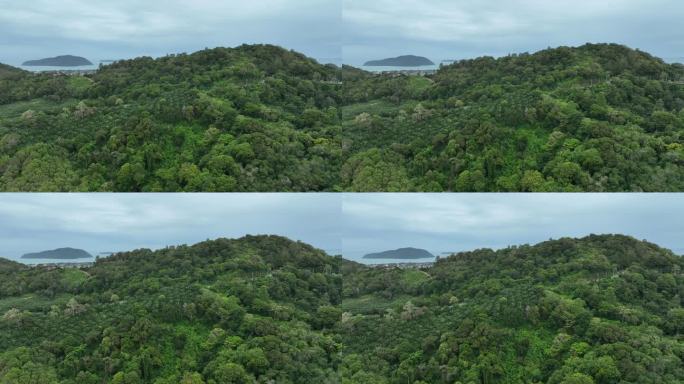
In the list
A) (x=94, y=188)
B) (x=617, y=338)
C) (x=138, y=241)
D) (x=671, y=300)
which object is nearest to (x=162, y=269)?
(x=138, y=241)

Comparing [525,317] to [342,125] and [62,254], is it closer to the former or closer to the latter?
[342,125]

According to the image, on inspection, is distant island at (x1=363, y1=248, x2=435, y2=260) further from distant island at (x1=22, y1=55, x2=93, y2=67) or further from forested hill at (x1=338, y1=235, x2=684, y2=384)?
distant island at (x1=22, y1=55, x2=93, y2=67)

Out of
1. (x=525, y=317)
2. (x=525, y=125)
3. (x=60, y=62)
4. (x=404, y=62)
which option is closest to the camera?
(x=525, y=125)

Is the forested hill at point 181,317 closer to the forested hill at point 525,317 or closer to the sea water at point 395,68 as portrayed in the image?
the forested hill at point 525,317

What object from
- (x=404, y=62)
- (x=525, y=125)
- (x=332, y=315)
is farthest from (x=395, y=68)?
(x=332, y=315)

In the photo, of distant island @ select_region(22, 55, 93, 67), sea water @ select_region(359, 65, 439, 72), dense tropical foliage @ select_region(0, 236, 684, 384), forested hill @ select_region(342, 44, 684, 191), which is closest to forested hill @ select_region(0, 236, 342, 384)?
dense tropical foliage @ select_region(0, 236, 684, 384)
